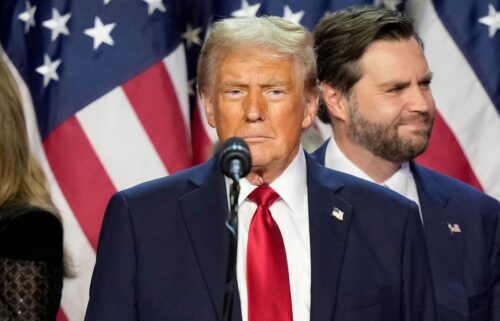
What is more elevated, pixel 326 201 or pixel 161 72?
pixel 326 201

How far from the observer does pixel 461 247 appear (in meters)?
3.84

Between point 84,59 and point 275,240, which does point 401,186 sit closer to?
point 275,240

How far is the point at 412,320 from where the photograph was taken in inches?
120

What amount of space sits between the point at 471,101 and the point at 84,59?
A: 5.07ft

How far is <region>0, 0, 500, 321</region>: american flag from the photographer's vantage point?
496 cm

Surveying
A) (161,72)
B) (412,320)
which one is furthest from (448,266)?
(161,72)

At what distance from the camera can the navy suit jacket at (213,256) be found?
9.73 feet

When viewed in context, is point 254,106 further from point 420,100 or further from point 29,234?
point 420,100

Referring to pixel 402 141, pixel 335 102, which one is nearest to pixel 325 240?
pixel 402 141

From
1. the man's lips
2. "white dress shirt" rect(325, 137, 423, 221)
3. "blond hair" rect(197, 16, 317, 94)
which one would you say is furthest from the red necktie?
"white dress shirt" rect(325, 137, 423, 221)

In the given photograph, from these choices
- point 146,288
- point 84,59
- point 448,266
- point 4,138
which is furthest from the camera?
point 84,59

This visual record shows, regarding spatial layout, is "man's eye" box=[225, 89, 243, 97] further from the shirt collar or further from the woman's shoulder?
the woman's shoulder

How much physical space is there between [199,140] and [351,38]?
1156 millimetres

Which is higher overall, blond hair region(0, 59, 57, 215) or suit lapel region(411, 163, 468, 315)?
blond hair region(0, 59, 57, 215)
